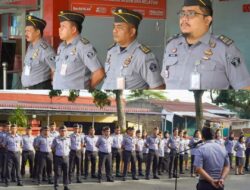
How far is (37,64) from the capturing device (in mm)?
2723

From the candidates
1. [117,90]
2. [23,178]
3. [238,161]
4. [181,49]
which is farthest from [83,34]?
[23,178]

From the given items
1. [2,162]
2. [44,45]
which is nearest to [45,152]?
[2,162]

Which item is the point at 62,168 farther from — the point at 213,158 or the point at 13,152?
the point at 213,158

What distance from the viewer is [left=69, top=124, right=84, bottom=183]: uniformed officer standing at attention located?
9.73 ft

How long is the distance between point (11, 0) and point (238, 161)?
3.86ft

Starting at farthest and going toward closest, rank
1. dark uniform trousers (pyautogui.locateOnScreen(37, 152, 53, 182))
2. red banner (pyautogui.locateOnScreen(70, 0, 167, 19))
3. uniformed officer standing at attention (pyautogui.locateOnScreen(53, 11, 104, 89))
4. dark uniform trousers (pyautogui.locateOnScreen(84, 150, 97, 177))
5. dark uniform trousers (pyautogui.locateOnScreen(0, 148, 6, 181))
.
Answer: dark uniform trousers (pyautogui.locateOnScreen(0, 148, 6, 181)) < dark uniform trousers (pyautogui.locateOnScreen(37, 152, 53, 182)) < dark uniform trousers (pyautogui.locateOnScreen(84, 150, 97, 177)) < uniformed officer standing at attention (pyautogui.locateOnScreen(53, 11, 104, 89)) < red banner (pyautogui.locateOnScreen(70, 0, 167, 19))

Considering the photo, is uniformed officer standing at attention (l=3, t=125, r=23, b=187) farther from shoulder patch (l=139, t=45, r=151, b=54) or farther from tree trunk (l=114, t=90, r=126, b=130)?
shoulder patch (l=139, t=45, r=151, b=54)

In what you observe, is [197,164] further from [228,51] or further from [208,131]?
[228,51]

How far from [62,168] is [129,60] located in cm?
92

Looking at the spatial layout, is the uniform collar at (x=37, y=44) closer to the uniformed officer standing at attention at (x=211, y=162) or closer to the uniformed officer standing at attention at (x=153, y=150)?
the uniformed officer standing at attention at (x=153, y=150)

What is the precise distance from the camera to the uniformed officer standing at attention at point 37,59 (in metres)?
2.62

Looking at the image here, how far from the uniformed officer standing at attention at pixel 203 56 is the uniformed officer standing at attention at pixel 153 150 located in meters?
0.45

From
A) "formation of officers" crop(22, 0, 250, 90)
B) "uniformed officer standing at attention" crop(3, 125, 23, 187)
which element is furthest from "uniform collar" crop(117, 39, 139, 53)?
"uniformed officer standing at attention" crop(3, 125, 23, 187)

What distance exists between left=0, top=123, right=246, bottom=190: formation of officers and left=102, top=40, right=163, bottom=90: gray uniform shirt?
0.27 meters
